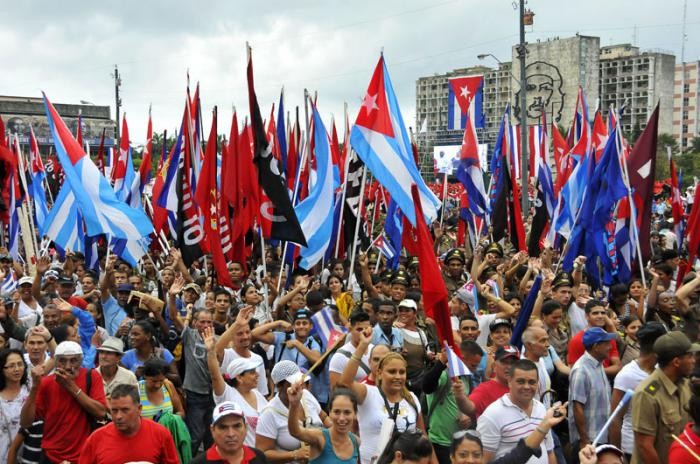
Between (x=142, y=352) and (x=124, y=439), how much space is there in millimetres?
2298

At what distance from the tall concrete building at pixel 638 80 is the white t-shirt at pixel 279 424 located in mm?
123851

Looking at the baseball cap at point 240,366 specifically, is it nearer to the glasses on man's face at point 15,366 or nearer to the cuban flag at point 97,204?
the glasses on man's face at point 15,366

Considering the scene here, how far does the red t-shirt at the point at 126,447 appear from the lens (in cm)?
478

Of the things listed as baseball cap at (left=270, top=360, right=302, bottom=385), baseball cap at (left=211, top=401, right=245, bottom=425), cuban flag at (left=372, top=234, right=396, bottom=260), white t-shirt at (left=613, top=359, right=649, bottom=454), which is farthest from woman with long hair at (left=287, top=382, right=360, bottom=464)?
cuban flag at (left=372, top=234, right=396, bottom=260)

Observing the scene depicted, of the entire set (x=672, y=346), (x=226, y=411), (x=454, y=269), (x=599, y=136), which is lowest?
(x=454, y=269)

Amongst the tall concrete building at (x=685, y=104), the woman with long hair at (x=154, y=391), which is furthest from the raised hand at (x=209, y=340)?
the tall concrete building at (x=685, y=104)

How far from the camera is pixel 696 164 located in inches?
2554

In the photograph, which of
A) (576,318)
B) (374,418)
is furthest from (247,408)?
(576,318)

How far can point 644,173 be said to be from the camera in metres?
11.1

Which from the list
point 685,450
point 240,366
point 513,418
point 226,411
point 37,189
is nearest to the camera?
point 685,450

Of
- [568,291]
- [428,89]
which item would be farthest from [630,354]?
[428,89]

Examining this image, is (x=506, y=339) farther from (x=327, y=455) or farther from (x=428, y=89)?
(x=428, y=89)

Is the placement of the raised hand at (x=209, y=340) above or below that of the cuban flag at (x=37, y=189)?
below

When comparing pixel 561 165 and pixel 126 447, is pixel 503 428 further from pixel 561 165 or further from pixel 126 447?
pixel 561 165
